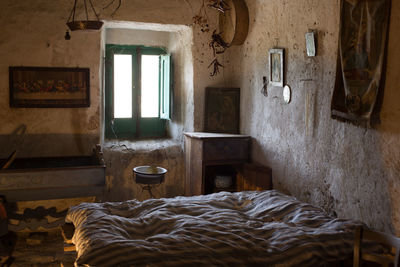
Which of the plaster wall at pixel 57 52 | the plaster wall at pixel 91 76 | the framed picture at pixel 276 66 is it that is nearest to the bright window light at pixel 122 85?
the plaster wall at pixel 91 76

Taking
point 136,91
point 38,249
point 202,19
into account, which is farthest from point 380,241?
point 136,91

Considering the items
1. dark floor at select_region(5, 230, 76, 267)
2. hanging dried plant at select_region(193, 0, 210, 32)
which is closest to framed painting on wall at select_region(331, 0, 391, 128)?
hanging dried plant at select_region(193, 0, 210, 32)

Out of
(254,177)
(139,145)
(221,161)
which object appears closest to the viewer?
(254,177)

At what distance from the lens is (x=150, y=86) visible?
6.43 metres

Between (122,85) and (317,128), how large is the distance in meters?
3.67

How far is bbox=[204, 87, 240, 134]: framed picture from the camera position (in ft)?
17.4

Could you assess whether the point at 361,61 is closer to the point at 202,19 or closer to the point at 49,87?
the point at 202,19

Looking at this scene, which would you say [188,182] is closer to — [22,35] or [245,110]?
[245,110]

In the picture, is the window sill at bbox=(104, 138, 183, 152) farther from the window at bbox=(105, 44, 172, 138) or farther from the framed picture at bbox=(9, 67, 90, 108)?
the framed picture at bbox=(9, 67, 90, 108)

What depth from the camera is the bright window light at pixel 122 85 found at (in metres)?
6.23

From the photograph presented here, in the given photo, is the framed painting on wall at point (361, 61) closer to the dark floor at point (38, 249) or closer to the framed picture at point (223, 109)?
the framed picture at point (223, 109)

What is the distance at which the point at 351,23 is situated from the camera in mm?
2959

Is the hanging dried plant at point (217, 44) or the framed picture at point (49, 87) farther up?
the hanging dried plant at point (217, 44)

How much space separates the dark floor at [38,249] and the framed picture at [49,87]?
156 cm
